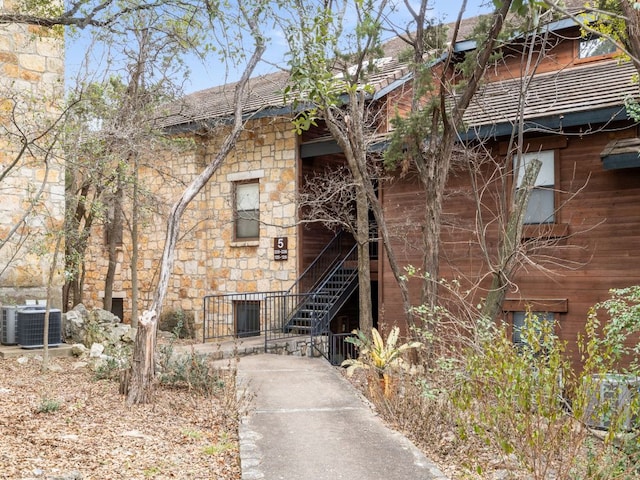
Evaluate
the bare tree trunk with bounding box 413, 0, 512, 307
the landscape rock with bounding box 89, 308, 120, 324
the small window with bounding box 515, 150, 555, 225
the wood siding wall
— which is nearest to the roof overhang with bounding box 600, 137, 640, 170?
the wood siding wall

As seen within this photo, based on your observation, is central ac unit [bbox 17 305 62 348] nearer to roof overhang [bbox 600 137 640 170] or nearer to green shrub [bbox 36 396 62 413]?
green shrub [bbox 36 396 62 413]

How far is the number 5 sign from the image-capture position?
15233 millimetres

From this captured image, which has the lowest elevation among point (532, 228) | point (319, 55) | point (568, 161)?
point (532, 228)

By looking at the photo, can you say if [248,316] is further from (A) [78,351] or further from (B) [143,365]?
(B) [143,365]

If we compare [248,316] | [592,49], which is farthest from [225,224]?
[592,49]

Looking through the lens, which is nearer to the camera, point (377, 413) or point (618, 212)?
point (377, 413)

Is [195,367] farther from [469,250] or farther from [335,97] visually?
[469,250]

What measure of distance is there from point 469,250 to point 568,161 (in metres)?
2.35

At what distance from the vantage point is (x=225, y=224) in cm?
1639

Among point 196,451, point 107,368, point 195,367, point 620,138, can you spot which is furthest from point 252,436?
point 620,138

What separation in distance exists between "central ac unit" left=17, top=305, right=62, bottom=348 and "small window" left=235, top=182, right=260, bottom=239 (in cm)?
577

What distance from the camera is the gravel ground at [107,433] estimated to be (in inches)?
215

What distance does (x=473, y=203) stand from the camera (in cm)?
1228

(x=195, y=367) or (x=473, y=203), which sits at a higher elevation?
(x=473, y=203)
